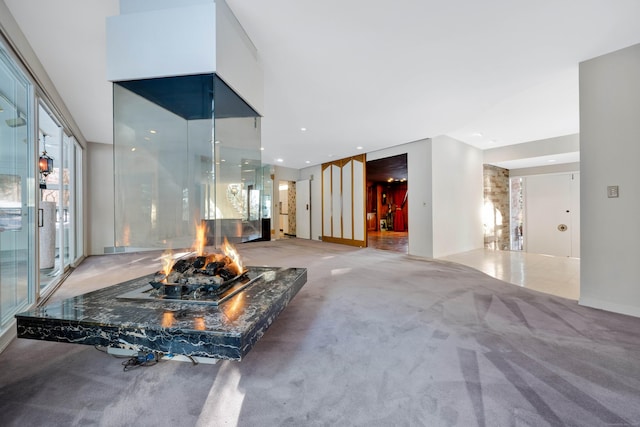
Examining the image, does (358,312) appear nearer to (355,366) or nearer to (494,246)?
(355,366)

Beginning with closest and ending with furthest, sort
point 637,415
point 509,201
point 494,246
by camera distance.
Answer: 1. point 637,415
2. point 494,246
3. point 509,201

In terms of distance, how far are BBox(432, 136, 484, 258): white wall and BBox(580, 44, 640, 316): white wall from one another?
9.43 ft

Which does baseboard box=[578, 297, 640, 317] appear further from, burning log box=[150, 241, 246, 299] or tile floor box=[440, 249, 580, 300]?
burning log box=[150, 241, 246, 299]

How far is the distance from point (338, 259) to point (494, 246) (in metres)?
4.86

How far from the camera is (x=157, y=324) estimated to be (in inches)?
61.4

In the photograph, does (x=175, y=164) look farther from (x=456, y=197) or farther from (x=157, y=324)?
(x=456, y=197)

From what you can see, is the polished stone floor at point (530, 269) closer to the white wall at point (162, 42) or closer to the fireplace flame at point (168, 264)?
the fireplace flame at point (168, 264)

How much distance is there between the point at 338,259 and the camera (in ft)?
18.3

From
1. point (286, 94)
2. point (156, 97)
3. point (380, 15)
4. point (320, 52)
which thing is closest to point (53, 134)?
point (156, 97)

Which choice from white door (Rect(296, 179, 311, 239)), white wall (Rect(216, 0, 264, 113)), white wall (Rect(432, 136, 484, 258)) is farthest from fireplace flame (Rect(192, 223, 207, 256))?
white door (Rect(296, 179, 311, 239))

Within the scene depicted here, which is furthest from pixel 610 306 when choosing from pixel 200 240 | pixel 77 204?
pixel 77 204

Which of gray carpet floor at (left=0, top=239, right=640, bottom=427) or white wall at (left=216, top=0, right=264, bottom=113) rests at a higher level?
white wall at (left=216, top=0, right=264, bottom=113)

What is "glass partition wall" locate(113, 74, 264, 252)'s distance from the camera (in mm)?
2322

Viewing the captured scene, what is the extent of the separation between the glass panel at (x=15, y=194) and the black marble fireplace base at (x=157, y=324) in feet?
3.38
